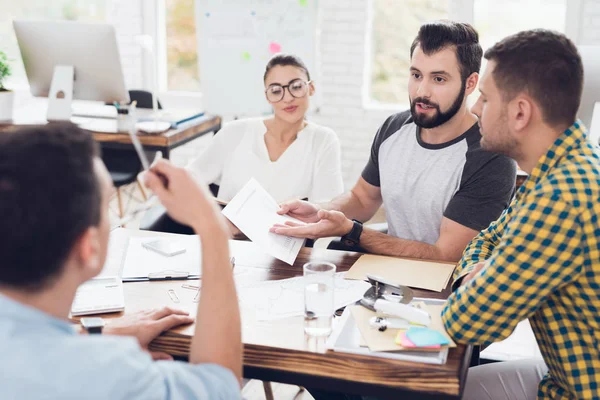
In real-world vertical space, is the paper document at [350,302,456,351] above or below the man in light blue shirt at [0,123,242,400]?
below

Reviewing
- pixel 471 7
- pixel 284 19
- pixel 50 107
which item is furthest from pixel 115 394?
pixel 471 7

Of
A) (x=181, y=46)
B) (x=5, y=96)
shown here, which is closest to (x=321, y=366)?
(x=5, y=96)

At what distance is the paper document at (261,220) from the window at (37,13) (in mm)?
3935

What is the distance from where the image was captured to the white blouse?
101 inches

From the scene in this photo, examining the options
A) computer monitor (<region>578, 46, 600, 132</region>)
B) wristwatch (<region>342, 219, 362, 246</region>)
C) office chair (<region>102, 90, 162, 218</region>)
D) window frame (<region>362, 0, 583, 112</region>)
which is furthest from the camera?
window frame (<region>362, 0, 583, 112</region>)

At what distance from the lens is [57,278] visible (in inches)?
32.8

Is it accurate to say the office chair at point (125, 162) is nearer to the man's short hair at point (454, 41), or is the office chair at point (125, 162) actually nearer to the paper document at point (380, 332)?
the man's short hair at point (454, 41)

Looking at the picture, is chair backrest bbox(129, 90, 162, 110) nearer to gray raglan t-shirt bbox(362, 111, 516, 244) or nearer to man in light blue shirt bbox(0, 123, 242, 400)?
gray raglan t-shirt bbox(362, 111, 516, 244)

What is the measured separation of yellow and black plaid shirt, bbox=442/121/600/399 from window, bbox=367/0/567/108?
332 centimetres

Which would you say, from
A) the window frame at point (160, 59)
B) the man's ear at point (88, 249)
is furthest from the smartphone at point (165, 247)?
the window frame at point (160, 59)

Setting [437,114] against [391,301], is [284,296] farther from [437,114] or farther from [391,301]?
[437,114]

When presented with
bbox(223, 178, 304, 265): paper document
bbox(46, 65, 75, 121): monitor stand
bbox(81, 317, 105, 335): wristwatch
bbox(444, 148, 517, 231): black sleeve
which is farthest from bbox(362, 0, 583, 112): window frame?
bbox(81, 317, 105, 335): wristwatch

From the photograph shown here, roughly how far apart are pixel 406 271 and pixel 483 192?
19.0 inches

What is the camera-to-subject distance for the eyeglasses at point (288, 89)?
2.55m
